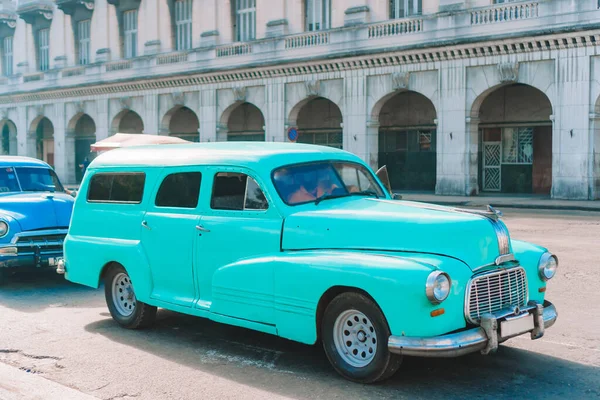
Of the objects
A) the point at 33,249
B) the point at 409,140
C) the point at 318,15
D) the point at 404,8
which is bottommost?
the point at 33,249

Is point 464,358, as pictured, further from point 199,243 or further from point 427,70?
point 427,70

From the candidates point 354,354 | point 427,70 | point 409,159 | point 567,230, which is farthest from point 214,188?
point 409,159

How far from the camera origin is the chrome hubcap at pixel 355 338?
568cm

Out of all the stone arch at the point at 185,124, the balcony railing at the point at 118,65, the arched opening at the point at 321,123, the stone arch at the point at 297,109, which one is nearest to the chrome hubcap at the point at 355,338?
the stone arch at the point at 297,109

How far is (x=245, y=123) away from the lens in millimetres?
40312

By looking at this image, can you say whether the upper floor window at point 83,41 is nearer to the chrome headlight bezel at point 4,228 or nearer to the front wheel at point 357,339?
the chrome headlight bezel at point 4,228

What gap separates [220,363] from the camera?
6434mm

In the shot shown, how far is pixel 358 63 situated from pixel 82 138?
24040 mm

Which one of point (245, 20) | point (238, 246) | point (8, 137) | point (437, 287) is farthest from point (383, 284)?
point (8, 137)

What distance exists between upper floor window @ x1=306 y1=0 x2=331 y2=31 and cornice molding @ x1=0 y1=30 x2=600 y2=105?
76.9 inches

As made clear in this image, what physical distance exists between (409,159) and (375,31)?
609 cm

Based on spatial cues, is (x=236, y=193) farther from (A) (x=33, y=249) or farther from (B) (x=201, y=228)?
(A) (x=33, y=249)

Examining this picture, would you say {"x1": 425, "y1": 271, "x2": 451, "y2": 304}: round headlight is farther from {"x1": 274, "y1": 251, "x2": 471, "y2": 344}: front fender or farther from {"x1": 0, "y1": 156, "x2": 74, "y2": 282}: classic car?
{"x1": 0, "y1": 156, "x2": 74, "y2": 282}: classic car

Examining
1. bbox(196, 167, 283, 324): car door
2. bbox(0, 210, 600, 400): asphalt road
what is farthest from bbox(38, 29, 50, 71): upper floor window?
bbox(196, 167, 283, 324): car door
